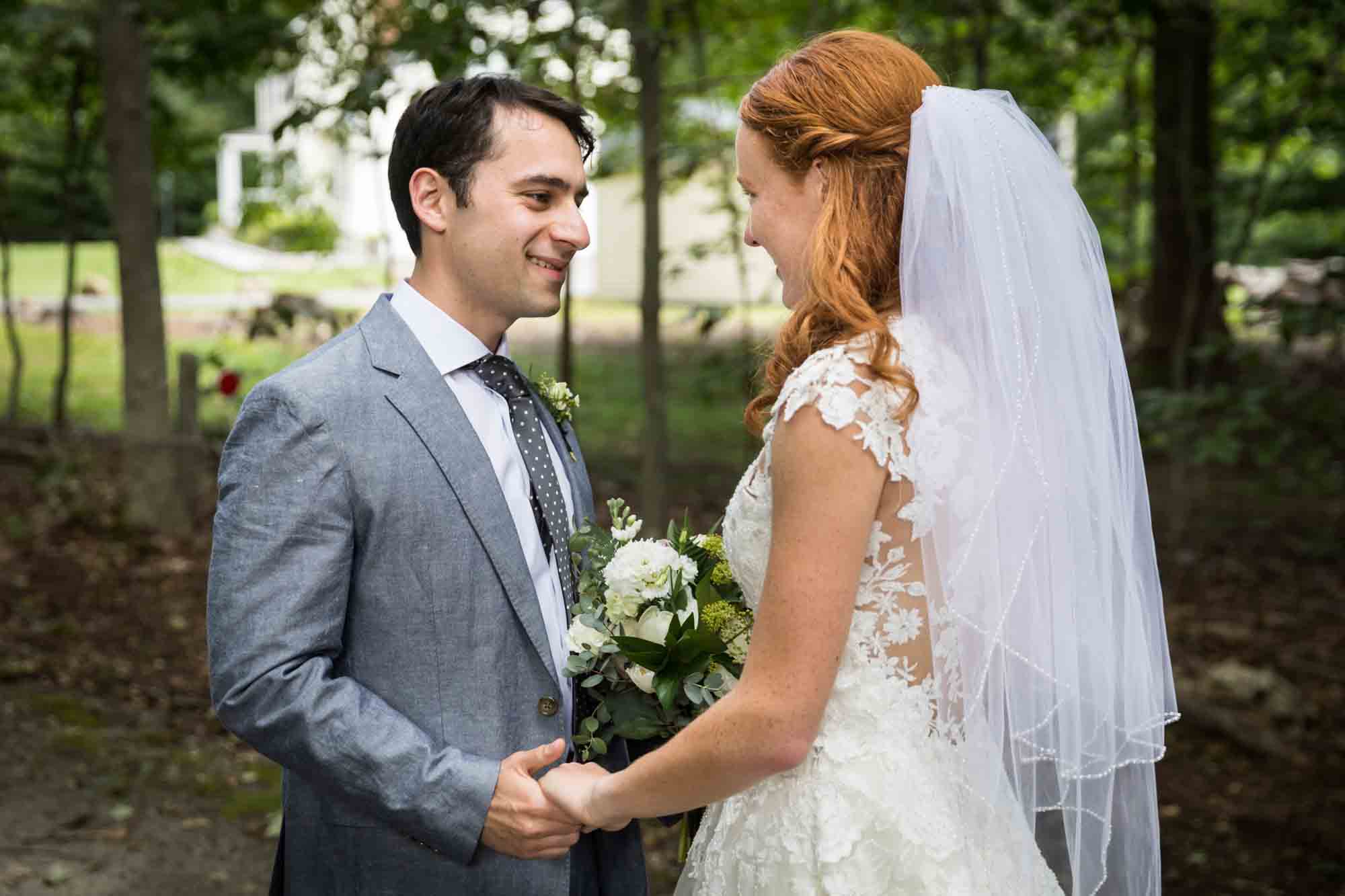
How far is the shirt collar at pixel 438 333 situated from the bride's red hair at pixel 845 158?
60 cm

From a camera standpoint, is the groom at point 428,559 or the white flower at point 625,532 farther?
the white flower at point 625,532

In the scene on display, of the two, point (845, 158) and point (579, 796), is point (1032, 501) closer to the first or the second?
point (845, 158)

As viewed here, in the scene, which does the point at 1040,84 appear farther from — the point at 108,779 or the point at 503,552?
the point at 503,552

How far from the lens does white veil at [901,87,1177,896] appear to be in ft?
6.98

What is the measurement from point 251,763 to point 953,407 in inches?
174

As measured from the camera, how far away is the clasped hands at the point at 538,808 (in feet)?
7.15

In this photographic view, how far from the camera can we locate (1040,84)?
8484 mm

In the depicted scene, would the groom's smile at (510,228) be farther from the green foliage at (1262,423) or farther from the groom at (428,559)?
the green foliage at (1262,423)

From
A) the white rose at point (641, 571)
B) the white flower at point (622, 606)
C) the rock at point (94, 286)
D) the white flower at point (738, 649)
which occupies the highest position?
the rock at point (94, 286)

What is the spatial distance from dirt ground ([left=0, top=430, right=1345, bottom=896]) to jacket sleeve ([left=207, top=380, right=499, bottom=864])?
2833 mm

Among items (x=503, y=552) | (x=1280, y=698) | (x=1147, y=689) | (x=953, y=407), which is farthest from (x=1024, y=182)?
(x=1280, y=698)

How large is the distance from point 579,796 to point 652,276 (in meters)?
4.16

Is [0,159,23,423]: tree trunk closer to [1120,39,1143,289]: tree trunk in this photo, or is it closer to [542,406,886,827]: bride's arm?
[1120,39,1143,289]: tree trunk

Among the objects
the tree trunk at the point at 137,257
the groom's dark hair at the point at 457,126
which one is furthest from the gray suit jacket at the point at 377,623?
the tree trunk at the point at 137,257
